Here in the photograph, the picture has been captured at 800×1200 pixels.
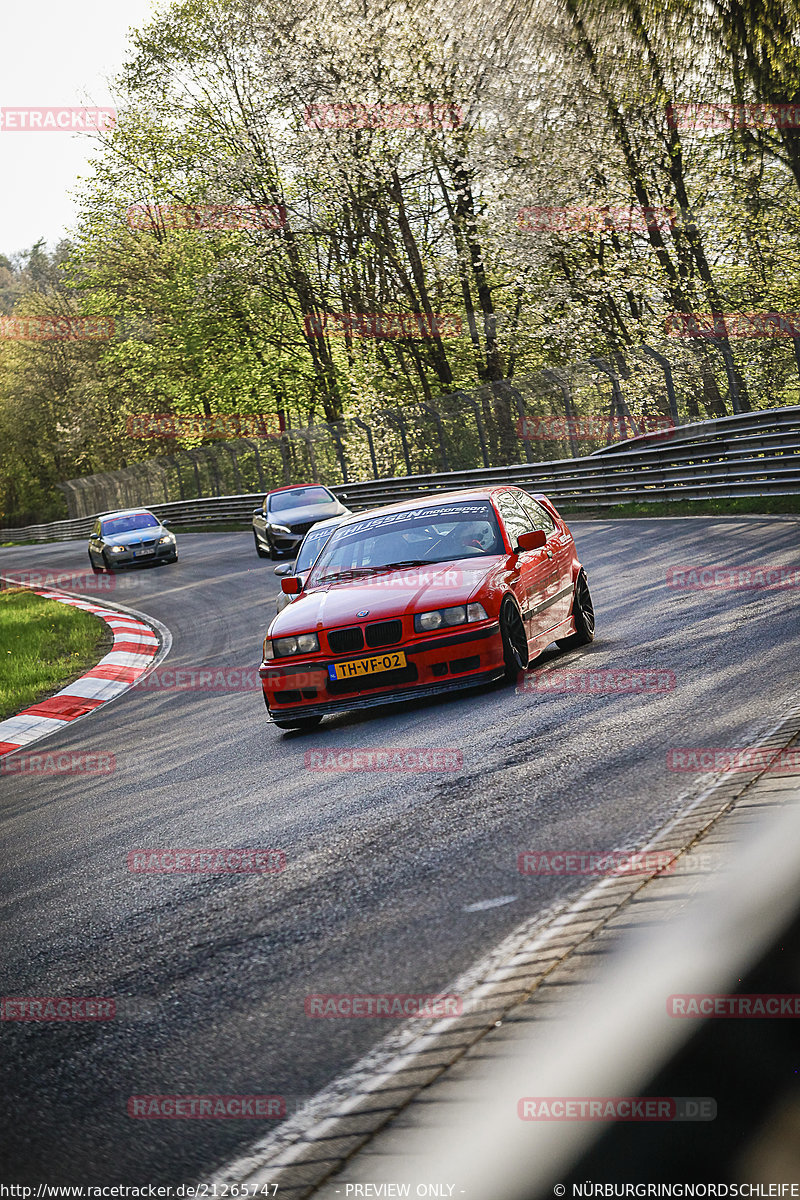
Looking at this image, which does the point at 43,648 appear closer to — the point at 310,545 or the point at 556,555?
the point at 310,545

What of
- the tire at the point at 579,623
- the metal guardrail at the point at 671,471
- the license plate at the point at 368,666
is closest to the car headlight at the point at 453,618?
the license plate at the point at 368,666

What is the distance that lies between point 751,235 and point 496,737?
19.9 metres

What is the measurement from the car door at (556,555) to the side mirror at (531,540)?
32 centimetres

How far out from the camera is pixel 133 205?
47.8 metres

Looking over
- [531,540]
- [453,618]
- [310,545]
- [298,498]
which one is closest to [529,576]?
[531,540]

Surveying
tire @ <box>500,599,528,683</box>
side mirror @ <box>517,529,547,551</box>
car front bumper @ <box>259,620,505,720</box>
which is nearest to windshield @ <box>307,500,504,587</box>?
side mirror @ <box>517,529,547,551</box>

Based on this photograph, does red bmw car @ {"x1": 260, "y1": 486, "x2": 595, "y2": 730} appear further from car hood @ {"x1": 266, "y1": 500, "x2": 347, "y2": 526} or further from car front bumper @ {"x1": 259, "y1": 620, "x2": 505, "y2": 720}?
car hood @ {"x1": 266, "y1": 500, "x2": 347, "y2": 526}

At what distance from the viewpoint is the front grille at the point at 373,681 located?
25.7 ft

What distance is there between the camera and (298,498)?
25.5m

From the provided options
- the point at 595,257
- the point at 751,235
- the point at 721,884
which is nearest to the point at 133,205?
the point at 595,257

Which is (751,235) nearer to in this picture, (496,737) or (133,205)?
(496,737)

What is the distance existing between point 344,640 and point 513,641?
3.73ft

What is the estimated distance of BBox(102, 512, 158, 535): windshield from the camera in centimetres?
2953

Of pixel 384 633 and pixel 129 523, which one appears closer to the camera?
pixel 384 633
